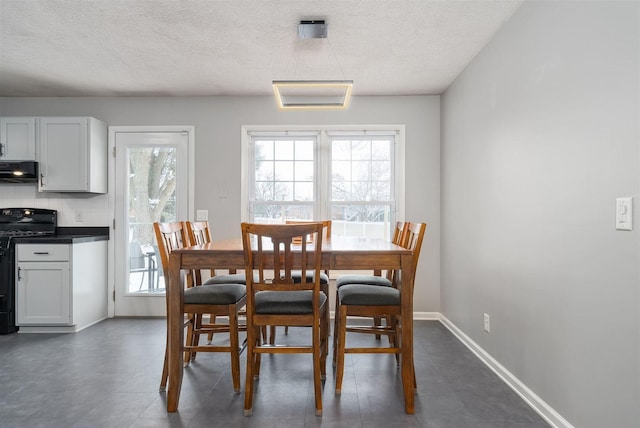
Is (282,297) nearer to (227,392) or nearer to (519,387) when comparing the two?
(227,392)

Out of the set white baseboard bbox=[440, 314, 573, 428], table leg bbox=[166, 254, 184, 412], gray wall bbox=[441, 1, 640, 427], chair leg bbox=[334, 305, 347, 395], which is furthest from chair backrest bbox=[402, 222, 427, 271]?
table leg bbox=[166, 254, 184, 412]

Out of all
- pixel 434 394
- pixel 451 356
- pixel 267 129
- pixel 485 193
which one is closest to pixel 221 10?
pixel 267 129

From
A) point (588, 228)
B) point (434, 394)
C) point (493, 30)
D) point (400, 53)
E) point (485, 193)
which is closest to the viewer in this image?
point (588, 228)

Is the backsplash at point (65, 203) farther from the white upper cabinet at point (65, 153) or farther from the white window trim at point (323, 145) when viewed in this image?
the white window trim at point (323, 145)

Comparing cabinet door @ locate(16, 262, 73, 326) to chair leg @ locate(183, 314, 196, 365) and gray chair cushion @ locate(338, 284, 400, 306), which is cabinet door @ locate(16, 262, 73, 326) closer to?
chair leg @ locate(183, 314, 196, 365)

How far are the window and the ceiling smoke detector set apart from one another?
1575 mm

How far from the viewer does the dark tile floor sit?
6.66 feet

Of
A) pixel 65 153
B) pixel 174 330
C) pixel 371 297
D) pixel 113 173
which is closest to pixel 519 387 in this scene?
pixel 371 297

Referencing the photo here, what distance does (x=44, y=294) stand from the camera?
359 cm

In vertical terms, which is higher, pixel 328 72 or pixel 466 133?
pixel 328 72

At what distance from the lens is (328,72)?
349 cm

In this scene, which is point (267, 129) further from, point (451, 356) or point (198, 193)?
point (451, 356)

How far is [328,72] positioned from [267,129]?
1033 millimetres

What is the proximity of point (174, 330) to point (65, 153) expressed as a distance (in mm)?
2791
